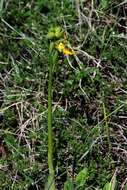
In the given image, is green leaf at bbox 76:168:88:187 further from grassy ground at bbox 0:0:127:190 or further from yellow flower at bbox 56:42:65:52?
yellow flower at bbox 56:42:65:52

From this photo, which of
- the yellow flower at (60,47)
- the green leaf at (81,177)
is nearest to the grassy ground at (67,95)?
the green leaf at (81,177)

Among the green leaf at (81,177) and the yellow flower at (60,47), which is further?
the green leaf at (81,177)

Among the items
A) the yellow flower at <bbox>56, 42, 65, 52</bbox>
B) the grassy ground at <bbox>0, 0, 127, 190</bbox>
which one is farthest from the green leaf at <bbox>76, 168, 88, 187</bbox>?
the yellow flower at <bbox>56, 42, 65, 52</bbox>

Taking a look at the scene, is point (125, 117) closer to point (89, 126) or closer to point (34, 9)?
point (89, 126)

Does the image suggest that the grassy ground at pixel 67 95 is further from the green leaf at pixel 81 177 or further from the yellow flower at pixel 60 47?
the yellow flower at pixel 60 47

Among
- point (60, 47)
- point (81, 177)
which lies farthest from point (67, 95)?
point (60, 47)

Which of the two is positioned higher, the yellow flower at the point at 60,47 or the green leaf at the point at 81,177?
the yellow flower at the point at 60,47

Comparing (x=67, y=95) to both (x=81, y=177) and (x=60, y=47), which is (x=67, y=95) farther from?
(x=60, y=47)
